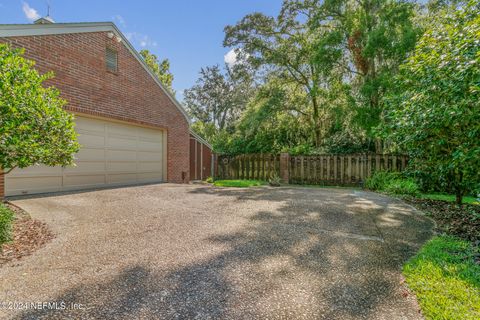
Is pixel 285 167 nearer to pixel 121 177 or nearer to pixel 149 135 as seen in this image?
pixel 149 135

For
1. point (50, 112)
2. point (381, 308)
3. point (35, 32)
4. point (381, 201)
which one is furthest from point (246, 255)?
point (35, 32)

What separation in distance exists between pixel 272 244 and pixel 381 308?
56.5 inches

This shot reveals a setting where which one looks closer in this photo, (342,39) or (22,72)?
(22,72)

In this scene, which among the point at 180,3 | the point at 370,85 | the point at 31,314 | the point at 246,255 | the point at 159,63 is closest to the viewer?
the point at 31,314

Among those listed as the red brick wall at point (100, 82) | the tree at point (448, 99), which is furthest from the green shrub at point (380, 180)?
the red brick wall at point (100, 82)

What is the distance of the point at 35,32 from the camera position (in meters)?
5.91

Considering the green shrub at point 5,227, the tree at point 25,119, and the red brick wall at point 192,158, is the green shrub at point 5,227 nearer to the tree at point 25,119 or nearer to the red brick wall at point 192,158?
the tree at point 25,119

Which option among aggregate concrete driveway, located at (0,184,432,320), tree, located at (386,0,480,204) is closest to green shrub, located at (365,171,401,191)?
tree, located at (386,0,480,204)

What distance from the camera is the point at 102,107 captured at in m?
7.31

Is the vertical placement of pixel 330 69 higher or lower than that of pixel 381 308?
higher

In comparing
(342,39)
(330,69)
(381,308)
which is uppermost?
(342,39)

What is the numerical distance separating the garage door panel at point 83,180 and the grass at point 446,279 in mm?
7397

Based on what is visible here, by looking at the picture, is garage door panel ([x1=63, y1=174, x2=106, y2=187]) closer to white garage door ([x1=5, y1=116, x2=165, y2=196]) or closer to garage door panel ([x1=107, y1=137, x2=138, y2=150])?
white garage door ([x1=5, y1=116, x2=165, y2=196])

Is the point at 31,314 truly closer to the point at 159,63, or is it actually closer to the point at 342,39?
the point at 342,39
